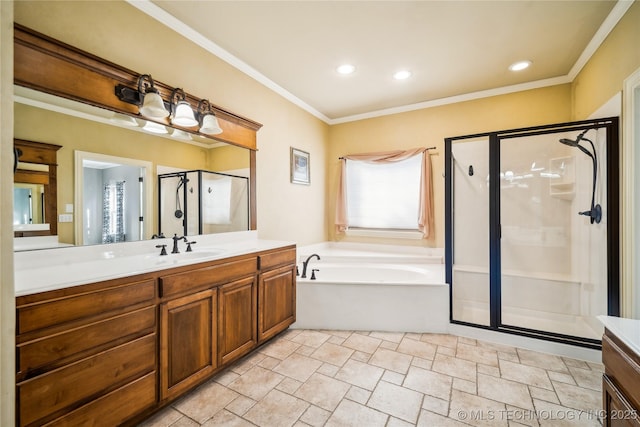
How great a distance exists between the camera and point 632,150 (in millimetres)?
1855

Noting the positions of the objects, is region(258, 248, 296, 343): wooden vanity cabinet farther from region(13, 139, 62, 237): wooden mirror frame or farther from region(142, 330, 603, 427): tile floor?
region(13, 139, 62, 237): wooden mirror frame

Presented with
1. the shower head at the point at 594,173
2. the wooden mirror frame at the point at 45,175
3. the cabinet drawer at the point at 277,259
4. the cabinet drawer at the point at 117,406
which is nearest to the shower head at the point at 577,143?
the shower head at the point at 594,173

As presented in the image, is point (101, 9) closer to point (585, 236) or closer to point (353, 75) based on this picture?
point (353, 75)

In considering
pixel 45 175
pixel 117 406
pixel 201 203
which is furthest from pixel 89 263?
pixel 201 203

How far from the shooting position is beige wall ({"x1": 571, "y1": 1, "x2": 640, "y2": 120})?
1.77 metres

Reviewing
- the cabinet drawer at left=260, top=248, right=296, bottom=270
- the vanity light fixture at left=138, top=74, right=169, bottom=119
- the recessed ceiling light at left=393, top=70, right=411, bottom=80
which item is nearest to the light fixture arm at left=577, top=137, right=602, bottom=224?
the recessed ceiling light at left=393, top=70, right=411, bottom=80

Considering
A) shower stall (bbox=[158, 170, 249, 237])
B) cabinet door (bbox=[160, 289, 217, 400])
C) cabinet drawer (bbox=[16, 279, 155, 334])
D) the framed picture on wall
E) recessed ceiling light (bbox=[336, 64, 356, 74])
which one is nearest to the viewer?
cabinet drawer (bbox=[16, 279, 155, 334])

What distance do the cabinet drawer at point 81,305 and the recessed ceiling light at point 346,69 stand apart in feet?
8.14

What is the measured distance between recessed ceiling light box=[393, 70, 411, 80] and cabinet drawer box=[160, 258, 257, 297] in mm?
2357

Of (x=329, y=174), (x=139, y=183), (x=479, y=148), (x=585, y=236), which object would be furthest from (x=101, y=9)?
(x=585, y=236)

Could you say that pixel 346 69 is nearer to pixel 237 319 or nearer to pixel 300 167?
pixel 300 167

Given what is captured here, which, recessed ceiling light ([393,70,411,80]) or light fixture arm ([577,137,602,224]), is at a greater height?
recessed ceiling light ([393,70,411,80])

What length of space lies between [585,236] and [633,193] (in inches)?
30.2

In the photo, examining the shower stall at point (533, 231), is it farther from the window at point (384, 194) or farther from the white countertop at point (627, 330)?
the white countertop at point (627, 330)
